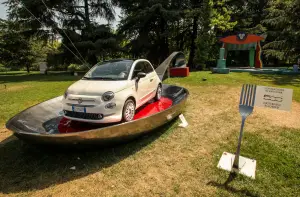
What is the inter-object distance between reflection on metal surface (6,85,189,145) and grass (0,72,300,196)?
0.46 m

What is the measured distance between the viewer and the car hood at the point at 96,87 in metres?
4.07

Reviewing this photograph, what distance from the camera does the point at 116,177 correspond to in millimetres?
3395

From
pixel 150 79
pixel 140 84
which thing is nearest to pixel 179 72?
pixel 150 79

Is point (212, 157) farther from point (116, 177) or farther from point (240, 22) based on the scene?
point (240, 22)

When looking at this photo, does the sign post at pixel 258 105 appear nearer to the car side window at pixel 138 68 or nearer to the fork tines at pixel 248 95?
the fork tines at pixel 248 95

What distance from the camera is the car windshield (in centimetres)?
474

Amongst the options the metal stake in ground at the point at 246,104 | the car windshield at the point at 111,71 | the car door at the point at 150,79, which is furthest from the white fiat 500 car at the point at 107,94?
the metal stake in ground at the point at 246,104

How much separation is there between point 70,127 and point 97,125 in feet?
2.27

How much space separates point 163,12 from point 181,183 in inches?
707

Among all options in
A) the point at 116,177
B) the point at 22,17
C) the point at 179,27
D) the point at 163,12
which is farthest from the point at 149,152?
the point at 179,27

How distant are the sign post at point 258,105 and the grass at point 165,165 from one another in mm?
151

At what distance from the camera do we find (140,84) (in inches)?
204

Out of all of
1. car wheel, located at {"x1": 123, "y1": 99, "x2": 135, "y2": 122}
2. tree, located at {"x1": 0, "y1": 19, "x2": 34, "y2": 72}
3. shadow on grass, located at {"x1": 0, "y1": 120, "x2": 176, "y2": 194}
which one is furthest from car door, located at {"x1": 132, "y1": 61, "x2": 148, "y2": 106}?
tree, located at {"x1": 0, "y1": 19, "x2": 34, "y2": 72}

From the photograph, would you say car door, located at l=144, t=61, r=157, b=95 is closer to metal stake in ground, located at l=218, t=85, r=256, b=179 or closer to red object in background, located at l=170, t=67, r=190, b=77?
metal stake in ground, located at l=218, t=85, r=256, b=179
